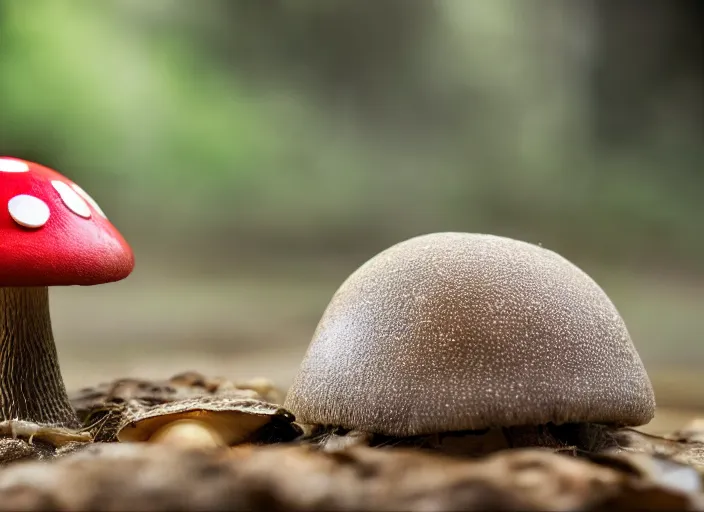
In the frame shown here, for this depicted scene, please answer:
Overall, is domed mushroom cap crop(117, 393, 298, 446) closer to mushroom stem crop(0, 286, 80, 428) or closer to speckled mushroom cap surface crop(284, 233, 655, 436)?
speckled mushroom cap surface crop(284, 233, 655, 436)

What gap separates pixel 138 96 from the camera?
2.47 metres

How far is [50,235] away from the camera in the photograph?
144 centimetres

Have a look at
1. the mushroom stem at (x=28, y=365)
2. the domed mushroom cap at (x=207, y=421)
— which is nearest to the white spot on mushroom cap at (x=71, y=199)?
the mushroom stem at (x=28, y=365)

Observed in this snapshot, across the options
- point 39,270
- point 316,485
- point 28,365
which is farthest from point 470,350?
point 28,365

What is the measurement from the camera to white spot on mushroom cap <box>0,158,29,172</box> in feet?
4.99

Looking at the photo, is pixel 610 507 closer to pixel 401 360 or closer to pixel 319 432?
pixel 401 360

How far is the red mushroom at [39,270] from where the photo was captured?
1.41 m

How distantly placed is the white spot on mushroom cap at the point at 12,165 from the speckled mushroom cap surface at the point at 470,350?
2.49 ft

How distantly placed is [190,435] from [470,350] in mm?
499

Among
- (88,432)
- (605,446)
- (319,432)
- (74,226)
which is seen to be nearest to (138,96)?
(74,226)

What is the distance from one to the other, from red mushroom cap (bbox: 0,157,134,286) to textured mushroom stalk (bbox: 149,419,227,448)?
0.39m

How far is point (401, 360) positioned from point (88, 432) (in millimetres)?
733

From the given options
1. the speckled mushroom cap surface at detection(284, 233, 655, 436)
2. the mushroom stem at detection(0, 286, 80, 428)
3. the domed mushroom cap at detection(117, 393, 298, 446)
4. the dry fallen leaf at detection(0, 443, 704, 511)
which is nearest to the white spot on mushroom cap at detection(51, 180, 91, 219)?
the mushroom stem at detection(0, 286, 80, 428)

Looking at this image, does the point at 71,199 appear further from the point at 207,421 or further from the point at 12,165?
the point at 207,421
